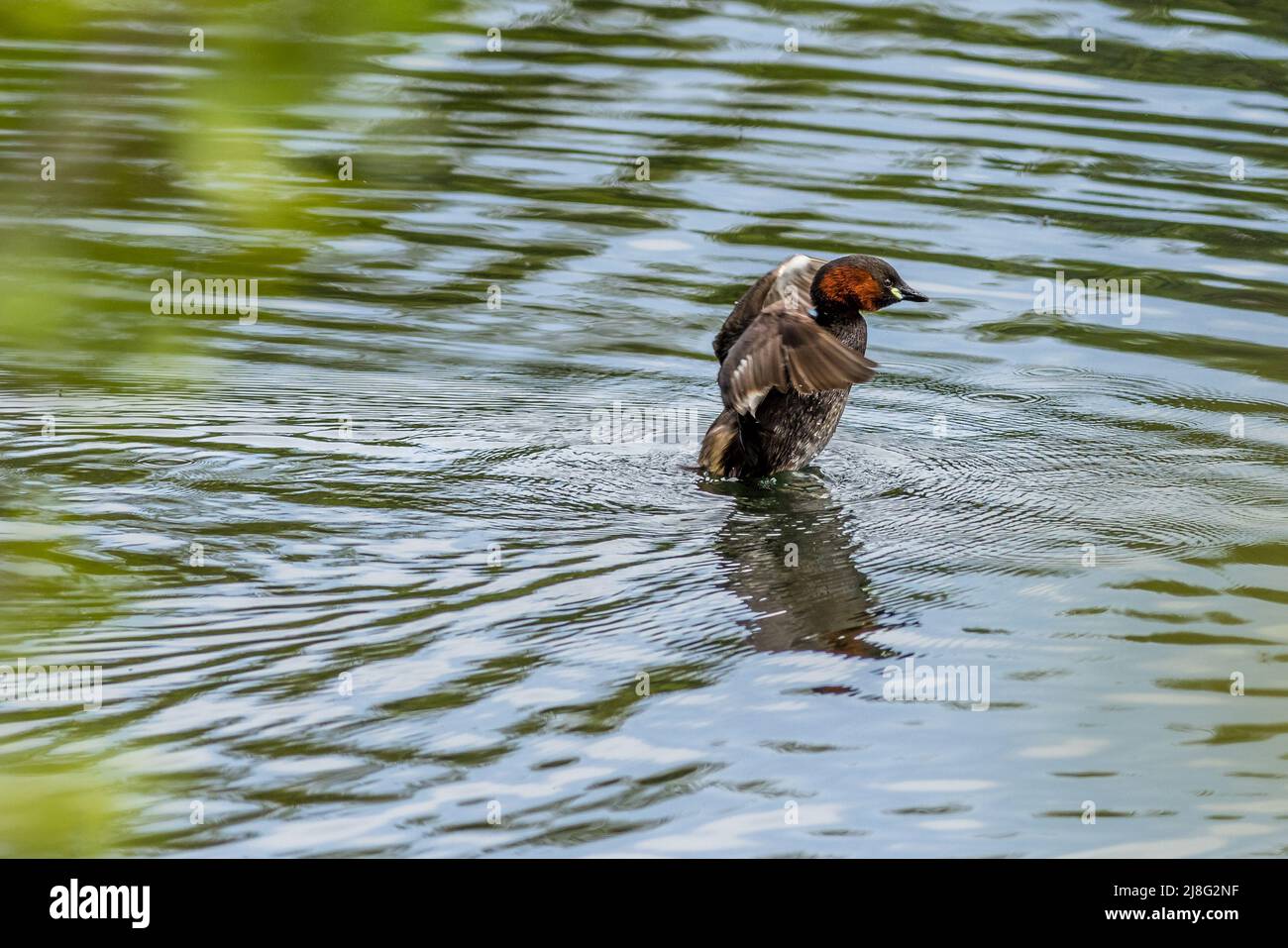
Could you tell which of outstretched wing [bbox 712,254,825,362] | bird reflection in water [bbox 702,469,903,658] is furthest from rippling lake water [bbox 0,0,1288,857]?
outstretched wing [bbox 712,254,825,362]

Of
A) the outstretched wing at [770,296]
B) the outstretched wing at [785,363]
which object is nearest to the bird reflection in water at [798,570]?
the outstretched wing at [785,363]

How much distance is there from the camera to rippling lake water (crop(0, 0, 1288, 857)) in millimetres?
2709

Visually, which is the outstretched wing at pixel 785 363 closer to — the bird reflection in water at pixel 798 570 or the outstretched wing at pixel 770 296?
the bird reflection in water at pixel 798 570

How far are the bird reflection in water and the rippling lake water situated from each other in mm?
28

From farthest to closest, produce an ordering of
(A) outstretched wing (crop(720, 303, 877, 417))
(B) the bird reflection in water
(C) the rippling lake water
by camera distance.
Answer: (A) outstretched wing (crop(720, 303, 877, 417)) < (B) the bird reflection in water < (C) the rippling lake water

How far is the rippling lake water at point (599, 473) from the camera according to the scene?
8.89 feet

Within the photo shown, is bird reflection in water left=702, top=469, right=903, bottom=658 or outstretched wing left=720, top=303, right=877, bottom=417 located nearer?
bird reflection in water left=702, top=469, right=903, bottom=658

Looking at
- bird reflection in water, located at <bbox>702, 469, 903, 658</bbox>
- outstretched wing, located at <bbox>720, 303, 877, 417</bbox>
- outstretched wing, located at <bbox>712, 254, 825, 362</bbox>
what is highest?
outstretched wing, located at <bbox>712, 254, 825, 362</bbox>

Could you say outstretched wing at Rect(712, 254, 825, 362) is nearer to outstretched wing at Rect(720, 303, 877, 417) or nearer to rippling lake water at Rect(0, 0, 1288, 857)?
rippling lake water at Rect(0, 0, 1288, 857)

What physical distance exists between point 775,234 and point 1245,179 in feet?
11.3

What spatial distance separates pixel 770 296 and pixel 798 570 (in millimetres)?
1859

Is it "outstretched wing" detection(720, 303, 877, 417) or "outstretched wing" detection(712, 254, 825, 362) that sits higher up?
"outstretched wing" detection(712, 254, 825, 362)

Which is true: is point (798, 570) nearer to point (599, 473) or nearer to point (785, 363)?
point (785, 363)
